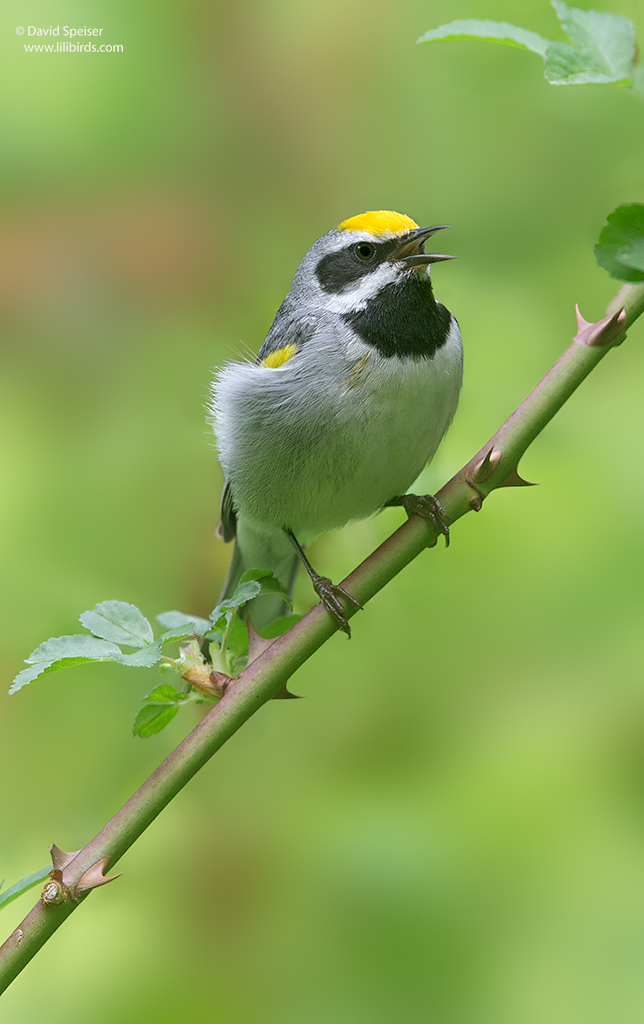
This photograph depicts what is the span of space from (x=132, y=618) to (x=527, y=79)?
179 centimetres

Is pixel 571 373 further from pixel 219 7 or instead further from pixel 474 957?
pixel 219 7

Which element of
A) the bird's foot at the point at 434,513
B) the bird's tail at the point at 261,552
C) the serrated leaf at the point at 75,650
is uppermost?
the bird's tail at the point at 261,552

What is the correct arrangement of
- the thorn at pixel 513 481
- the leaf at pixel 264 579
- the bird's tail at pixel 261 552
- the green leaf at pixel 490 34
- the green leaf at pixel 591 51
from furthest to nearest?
the bird's tail at pixel 261 552 → the leaf at pixel 264 579 → the thorn at pixel 513 481 → the green leaf at pixel 490 34 → the green leaf at pixel 591 51

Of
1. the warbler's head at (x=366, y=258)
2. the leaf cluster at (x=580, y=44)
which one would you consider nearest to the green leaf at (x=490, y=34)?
the leaf cluster at (x=580, y=44)

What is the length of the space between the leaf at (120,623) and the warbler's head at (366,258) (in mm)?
1013

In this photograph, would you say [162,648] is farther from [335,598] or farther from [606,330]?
[606,330]

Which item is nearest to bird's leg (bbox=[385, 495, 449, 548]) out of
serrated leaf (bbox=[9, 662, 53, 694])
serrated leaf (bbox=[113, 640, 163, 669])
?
serrated leaf (bbox=[113, 640, 163, 669])

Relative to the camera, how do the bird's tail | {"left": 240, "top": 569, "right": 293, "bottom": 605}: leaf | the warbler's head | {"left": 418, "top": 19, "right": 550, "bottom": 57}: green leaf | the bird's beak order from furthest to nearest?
the bird's tail < the warbler's head < the bird's beak < {"left": 240, "top": 569, "right": 293, "bottom": 605}: leaf < {"left": 418, "top": 19, "right": 550, "bottom": 57}: green leaf

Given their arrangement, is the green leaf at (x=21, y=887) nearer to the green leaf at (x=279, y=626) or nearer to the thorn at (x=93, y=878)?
the thorn at (x=93, y=878)

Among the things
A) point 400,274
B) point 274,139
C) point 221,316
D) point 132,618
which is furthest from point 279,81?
point 132,618

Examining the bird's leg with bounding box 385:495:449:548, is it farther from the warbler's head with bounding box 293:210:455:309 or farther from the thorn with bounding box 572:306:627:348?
the warbler's head with bounding box 293:210:455:309

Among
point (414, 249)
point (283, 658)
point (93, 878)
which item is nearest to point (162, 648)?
point (283, 658)

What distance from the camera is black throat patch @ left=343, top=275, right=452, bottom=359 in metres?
1.85

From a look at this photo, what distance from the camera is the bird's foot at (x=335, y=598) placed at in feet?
3.61
